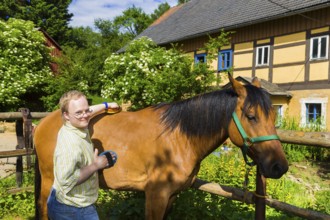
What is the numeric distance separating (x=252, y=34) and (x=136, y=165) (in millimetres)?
13198

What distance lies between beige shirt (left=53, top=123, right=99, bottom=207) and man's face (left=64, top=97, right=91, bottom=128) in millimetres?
48

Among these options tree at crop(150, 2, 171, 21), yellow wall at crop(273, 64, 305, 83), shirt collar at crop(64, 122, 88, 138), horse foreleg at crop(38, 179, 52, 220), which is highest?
tree at crop(150, 2, 171, 21)

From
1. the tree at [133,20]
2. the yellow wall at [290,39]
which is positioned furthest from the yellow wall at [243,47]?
the tree at [133,20]

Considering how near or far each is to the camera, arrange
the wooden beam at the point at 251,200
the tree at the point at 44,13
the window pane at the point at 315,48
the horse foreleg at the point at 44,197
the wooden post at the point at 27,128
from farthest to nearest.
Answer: the tree at the point at 44,13
the window pane at the point at 315,48
the wooden post at the point at 27,128
the horse foreleg at the point at 44,197
the wooden beam at the point at 251,200

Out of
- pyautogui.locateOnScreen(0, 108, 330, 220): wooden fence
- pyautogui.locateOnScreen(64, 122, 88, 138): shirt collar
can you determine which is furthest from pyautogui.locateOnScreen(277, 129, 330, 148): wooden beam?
pyautogui.locateOnScreen(64, 122, 88, 138): shirt collar

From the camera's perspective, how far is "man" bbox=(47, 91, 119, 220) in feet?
6.41

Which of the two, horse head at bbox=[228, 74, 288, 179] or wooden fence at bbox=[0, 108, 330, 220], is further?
wooden fence at bbox=[0, 108, 330, 220]

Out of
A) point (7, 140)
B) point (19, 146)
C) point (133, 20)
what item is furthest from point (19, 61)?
point (133, 20)

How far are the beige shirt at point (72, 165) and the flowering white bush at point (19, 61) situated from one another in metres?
17.2

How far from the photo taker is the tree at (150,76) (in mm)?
10547

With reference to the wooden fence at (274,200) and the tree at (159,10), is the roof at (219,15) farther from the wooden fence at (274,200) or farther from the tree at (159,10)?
the tree at (159,10)

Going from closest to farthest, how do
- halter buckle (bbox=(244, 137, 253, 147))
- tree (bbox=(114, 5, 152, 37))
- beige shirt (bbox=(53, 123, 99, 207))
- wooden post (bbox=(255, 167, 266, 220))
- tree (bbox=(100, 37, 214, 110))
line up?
1. beige shirt (bbox=(53, 123, 99, 207))
2. halter buckle (bbox=(244, 137, 253, 147))
3. wooden post (bbox=(255, 167, 266, 220))
4. tree (bbox=(100, 37, 214, 110))
5. tree (bbox=(114, 5, 152, 37))

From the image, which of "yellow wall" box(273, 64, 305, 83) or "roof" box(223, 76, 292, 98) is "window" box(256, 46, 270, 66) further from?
"roof" box(223, 76, 292, 98)

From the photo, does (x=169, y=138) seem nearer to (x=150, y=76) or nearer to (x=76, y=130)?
(x=76, y=130)
